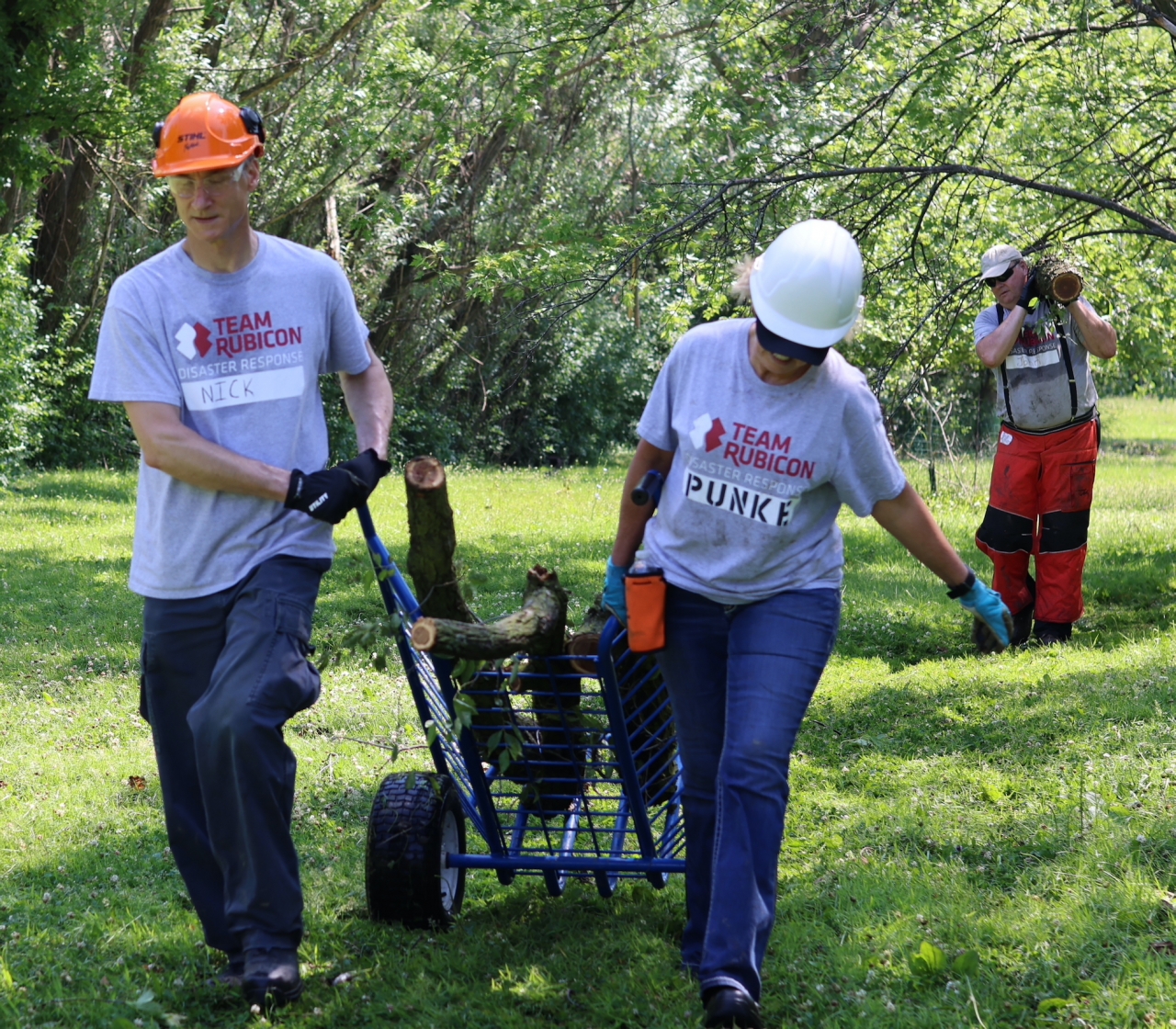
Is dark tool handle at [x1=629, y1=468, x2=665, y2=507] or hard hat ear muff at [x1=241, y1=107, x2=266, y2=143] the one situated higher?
hard hat ear muff at [x1=241, y1=107, x2=266, y2=143]

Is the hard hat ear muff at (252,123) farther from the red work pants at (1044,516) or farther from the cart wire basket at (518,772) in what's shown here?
the red work pants at (1044,516)

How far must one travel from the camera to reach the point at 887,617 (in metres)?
8.66

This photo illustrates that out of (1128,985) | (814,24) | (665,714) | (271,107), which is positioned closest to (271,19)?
(271,107)

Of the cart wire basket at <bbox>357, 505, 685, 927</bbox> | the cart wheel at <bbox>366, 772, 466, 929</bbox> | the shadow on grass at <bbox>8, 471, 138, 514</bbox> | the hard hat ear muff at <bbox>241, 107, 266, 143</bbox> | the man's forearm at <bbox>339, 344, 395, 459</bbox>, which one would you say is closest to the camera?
the hard hat ear muff at <bbox>241, 107, 266, 143</bbox>

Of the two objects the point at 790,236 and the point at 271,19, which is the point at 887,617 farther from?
the point at 271,19

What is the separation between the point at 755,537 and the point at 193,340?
152cm

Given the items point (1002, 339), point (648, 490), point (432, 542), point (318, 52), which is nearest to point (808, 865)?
point (648, 490)

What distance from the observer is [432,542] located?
362cm

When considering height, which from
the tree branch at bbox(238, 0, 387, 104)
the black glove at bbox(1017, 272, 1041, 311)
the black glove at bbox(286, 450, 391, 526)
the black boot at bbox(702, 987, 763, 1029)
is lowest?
the black boot at bbox(702, 987, 763, 1029)

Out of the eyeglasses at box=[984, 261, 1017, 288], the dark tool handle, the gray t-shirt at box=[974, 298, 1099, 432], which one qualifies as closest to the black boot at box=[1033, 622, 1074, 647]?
the gray t-shirt at box=[974, 298, 1099, 432]

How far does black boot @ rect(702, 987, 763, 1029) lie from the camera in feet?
10.2

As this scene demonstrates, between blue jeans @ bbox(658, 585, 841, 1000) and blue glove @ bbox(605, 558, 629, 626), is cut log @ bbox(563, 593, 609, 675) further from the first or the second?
blue jeans @ bbox(658, 585, 841, 1000)

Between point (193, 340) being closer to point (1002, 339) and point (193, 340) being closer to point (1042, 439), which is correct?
point (1002, 339)

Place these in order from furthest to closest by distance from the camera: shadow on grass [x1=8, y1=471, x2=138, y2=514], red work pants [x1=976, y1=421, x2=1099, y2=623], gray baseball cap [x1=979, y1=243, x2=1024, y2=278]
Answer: shadow on grass [x1=8, y1=471, x2=138, y2=514]
red work pants [x1=976, y1=421, x2=1099, y2=623]
gray baseball cap [x1=979, y1=243, x2=1024, y2=278]
